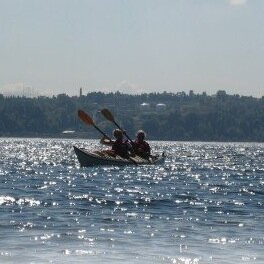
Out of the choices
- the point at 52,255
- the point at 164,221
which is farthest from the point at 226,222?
the point at 52,255

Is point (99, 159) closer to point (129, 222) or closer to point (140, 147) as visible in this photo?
point (140, 147)

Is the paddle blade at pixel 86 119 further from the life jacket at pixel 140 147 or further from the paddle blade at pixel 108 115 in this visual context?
the life jacket at pixel 140 147

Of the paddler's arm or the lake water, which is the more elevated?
the paddler's arm

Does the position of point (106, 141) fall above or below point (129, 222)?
above

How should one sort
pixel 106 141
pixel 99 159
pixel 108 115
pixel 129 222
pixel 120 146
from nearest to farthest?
pixel 129 222 < pixel 99 159 < pixel 120 146 < pixel 106 141 < pixel 108 115

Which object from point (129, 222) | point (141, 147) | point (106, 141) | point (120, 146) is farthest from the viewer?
point (141, 147)

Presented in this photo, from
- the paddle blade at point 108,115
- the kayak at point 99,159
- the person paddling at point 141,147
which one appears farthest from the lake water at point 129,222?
the paddle blade at point 108,115

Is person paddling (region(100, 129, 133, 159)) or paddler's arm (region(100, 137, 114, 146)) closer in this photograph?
person paddling (region(100, 129, 133, 159))

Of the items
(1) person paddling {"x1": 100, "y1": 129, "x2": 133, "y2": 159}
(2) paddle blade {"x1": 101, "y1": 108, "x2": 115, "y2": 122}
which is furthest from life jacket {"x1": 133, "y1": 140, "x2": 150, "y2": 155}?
(2) paddle blade {"x1": 101, "y1": 108, "x2": 115, "y2": 122}

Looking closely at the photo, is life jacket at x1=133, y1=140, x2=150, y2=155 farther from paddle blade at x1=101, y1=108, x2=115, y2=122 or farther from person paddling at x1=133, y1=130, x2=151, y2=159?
paddle blade at x1=101, y1=108, x2=115, y2=122

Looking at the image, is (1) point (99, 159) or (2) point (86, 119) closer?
(1) point (99, 159)

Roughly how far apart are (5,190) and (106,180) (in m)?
9.69

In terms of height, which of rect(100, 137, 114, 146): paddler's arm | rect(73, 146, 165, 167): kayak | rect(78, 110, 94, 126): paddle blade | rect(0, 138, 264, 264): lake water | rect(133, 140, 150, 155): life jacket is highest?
rect(78, 110, 94, 126): paddle blade

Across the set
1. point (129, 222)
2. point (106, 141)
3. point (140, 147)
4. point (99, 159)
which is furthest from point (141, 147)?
point (129, 222)
